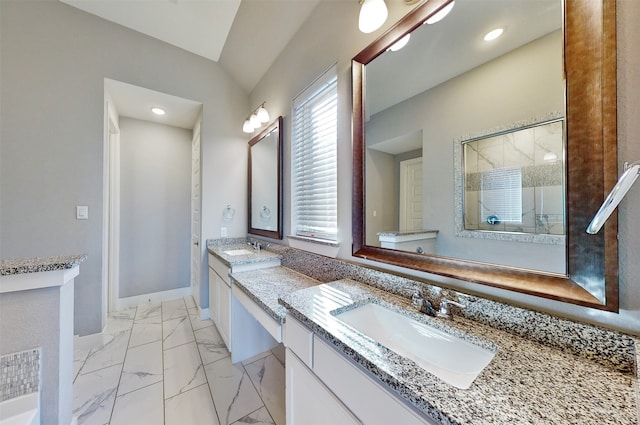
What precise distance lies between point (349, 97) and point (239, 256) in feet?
5.28

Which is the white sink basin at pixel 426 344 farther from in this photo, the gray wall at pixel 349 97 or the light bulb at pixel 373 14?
the light bulb at pixel 373 14

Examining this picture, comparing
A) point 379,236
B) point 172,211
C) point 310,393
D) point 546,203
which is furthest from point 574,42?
point 172,211

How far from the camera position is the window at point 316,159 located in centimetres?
164

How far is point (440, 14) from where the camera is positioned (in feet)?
3.34

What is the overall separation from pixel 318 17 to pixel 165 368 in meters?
2.97

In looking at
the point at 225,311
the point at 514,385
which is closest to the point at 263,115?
the point at 225,311

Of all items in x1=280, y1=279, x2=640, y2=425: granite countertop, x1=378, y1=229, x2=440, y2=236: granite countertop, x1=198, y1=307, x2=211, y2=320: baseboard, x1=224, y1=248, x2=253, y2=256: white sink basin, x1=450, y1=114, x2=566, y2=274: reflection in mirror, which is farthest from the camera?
x1=198, y1=307, x2=211, y2=320: baseboard

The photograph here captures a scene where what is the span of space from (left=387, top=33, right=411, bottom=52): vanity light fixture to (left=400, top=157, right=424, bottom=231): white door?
1.96 ft

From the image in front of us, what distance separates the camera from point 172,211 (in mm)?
3270

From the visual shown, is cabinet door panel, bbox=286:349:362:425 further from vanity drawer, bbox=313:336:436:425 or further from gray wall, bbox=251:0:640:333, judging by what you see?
gray wall, bbox=251:0:640:333

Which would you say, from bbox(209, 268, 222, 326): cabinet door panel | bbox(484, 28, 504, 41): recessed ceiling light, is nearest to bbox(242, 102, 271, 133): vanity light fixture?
bbox(209, 268, 222, 326): cabinet door panel

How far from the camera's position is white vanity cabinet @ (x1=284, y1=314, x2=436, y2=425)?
2.00 ft

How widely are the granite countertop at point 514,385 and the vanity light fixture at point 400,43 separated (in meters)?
1.33

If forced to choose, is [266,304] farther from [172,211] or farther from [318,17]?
[172,211]
